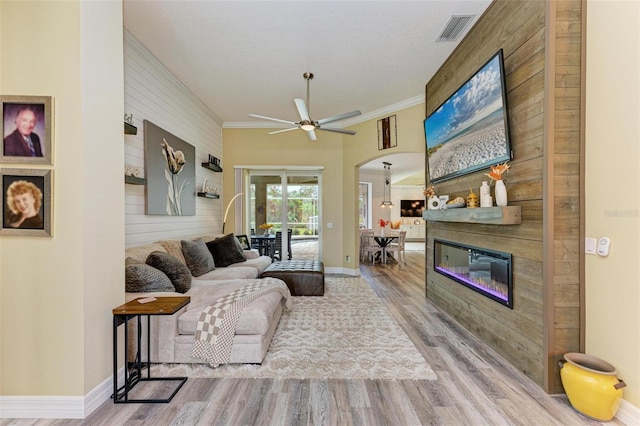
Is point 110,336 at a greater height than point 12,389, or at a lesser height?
greater

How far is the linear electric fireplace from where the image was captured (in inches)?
99.8

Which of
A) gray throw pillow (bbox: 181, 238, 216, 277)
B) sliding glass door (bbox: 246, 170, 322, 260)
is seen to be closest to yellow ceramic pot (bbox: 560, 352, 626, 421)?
gray throw pillow (bbox: 181, 238, 216, 277)

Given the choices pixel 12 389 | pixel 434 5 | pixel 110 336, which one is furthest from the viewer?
pixel 434 5

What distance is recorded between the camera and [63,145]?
6.07 feet

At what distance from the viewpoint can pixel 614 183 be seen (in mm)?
1854

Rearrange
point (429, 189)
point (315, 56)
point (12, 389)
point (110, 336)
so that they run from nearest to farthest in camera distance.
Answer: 1. point (12, 389)
2. point (110, 336)
3. point (315, 56)
4. point (429, 189)

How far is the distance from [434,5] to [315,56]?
147 cm

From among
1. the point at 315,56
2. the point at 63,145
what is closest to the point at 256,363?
the point at 63,145

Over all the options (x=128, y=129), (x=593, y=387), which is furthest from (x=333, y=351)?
(x=128, y=129)

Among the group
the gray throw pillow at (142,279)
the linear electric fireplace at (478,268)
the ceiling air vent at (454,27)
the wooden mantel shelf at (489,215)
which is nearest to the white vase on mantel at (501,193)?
the wooden mantel shelf at (489,215)

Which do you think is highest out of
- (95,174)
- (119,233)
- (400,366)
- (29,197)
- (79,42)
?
(79,42)

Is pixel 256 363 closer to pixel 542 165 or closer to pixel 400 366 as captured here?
pixel 400 366

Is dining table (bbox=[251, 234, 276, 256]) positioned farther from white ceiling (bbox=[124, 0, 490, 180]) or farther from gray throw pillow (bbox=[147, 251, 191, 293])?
gray throw pillow (bbox=[147, 251, 191, 293])

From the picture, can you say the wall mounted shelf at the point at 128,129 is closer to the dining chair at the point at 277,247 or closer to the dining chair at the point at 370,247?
the dining chair at the point at 277,247
